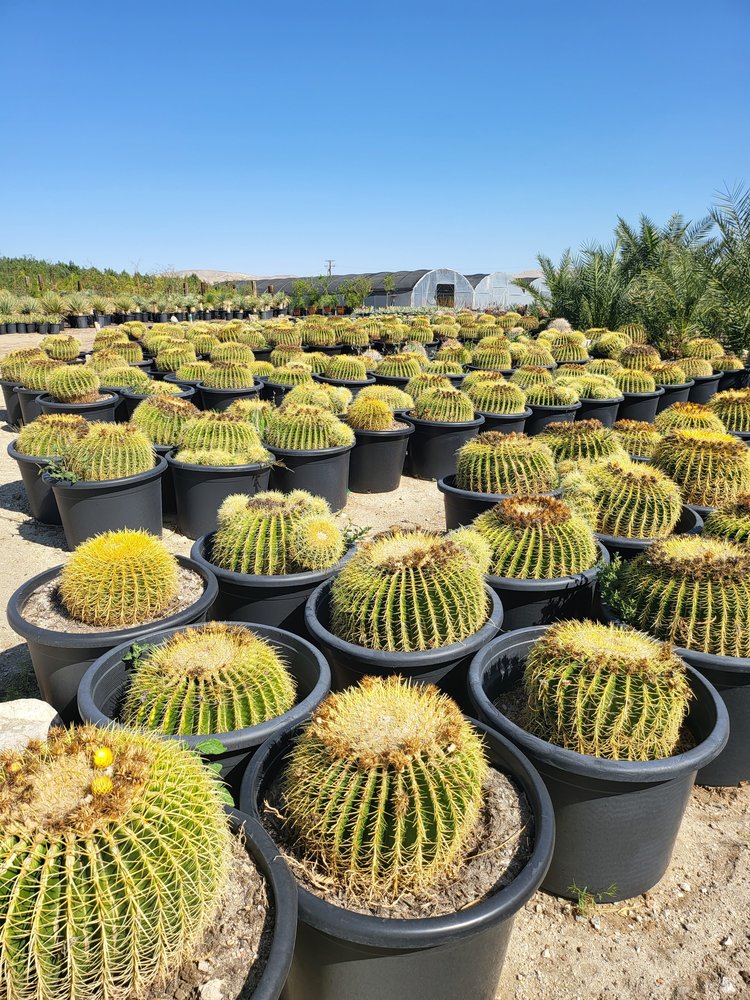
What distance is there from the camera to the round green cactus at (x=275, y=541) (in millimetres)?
4359

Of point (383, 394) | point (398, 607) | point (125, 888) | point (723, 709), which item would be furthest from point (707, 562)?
point (383, 394)

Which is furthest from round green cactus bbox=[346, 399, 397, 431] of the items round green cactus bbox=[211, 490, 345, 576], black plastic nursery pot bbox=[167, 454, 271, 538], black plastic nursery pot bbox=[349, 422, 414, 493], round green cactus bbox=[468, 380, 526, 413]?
round green cactus bbox=[211, 490, 345, 576]

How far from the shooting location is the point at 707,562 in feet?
11.7

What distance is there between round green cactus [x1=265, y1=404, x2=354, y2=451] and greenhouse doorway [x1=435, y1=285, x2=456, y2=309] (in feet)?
124

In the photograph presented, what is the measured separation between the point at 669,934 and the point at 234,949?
205 cm

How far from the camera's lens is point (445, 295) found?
142 ft

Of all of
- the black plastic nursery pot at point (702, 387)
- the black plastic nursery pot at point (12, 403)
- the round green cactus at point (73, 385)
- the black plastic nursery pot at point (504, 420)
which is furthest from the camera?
the black plastic nursery pot at point (702, 387)

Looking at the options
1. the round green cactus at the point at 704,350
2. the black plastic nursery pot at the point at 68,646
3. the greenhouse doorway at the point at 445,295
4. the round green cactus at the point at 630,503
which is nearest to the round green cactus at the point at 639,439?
the round green cactus at the point at 630,503

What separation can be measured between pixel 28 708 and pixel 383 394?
6792 millimetres

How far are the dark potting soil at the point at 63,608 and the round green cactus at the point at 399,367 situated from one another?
804cm

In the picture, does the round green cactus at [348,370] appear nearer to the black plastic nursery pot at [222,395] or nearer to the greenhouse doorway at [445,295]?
the black plastic nursery pot at [222,395]

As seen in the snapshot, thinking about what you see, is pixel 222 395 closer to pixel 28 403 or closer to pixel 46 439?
pixel 28 403

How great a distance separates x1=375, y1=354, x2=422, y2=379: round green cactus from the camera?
465 inches

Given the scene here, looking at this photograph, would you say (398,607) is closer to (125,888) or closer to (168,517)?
(125,888)
